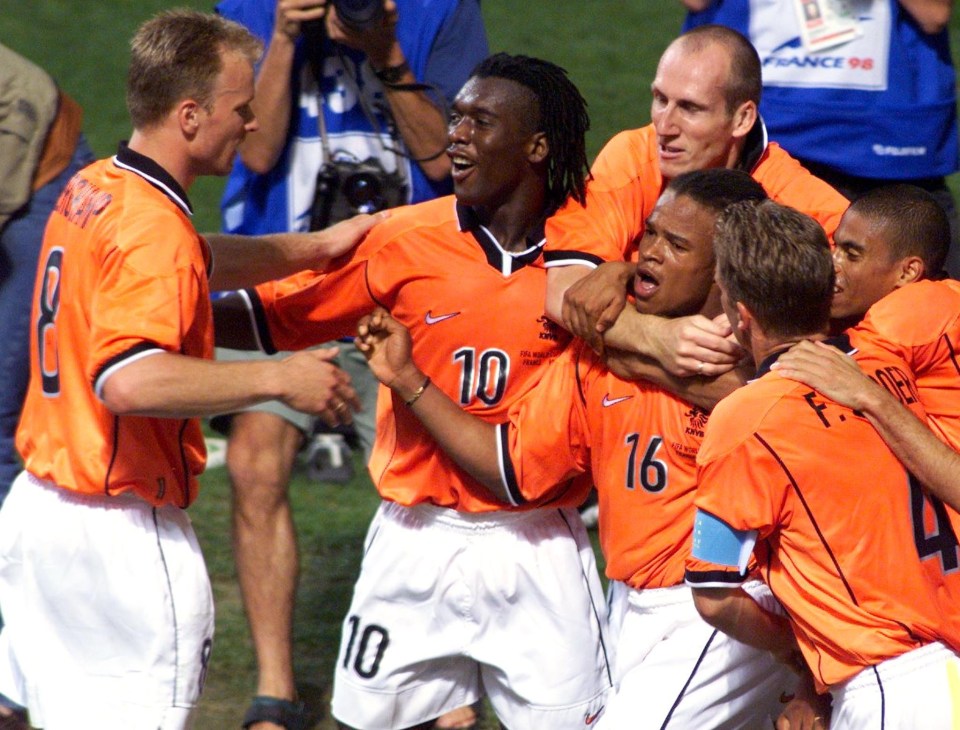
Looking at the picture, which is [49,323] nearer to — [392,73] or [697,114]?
[392,73]

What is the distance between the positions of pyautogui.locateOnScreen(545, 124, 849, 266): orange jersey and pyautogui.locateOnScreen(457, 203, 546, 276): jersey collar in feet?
0.16

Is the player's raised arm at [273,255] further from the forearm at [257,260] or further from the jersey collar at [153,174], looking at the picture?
the jersey collar at [153,174]

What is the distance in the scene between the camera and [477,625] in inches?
155

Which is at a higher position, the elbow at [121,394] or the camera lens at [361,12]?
the camera lens at [361,12]

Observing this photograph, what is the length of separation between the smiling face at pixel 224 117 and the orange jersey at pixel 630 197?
81 centimetres

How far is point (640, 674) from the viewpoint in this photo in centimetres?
Answer: 360

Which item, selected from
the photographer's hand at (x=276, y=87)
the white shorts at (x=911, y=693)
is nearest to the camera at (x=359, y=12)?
the photographer's hand at (x=276, y=87)

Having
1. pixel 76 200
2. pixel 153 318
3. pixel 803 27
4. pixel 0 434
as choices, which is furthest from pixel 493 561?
pixel 803 27

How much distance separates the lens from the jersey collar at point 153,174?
11.9 ft

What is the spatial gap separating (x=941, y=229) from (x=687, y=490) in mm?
873

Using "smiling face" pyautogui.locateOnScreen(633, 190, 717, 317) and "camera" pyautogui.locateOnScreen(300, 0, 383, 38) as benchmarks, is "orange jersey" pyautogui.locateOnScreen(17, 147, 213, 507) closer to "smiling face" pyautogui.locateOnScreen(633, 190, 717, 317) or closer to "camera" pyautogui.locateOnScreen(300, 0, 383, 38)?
"smiling face" pyautogui.locateOnScreen(633, 190, 717, 317)

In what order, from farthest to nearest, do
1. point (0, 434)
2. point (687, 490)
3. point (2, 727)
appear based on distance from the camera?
point (0, 434), point (2, 727), point (687, 490)

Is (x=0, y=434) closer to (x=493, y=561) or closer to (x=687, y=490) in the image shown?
(x=493, y=561)

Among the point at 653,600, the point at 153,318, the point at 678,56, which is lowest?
the point at 653,600
